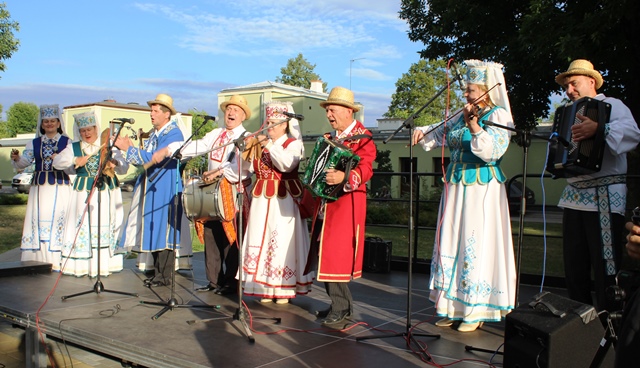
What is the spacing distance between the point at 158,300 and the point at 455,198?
3131mm

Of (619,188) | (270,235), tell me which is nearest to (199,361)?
(270,235)

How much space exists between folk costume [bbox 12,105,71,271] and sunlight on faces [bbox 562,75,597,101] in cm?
587

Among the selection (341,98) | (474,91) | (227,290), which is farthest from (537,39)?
(227,290)

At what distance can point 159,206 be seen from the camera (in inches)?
264

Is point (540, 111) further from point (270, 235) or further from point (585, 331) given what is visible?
point (585, 331)

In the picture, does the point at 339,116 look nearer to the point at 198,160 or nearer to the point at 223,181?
the point at 223,181

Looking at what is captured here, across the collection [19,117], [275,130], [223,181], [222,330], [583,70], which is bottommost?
[222,330]

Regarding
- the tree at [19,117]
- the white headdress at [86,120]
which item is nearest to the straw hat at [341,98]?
the white headdress at [86,120]

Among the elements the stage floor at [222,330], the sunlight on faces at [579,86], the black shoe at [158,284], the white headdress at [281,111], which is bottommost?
the stage floor at [222,330]

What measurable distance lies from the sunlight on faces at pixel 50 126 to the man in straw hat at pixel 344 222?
13.7ft

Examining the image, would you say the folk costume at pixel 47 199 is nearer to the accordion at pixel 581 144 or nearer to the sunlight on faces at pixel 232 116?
the sunlight on faces at pixel 232 116

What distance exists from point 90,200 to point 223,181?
218 cm

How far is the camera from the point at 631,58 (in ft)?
32.7

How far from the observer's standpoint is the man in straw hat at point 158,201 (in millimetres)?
6590
